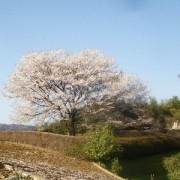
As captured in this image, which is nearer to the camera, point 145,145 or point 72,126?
point 145,145

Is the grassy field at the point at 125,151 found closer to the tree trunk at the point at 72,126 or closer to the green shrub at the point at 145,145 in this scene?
the green shrub at the point at 145,145

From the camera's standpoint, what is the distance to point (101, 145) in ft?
101

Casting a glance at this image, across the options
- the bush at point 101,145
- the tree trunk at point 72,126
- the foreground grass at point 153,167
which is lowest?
the foreground grass at point 153,167

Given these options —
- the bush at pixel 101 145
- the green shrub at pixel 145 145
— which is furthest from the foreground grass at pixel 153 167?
the bush at pixel 101 145

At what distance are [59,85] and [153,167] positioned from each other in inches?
569

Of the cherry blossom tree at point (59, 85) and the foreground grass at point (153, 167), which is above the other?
the cherry blossom tree at point (59, 85)

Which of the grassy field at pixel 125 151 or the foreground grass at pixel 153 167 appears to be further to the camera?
the foreground grass at pixel 153 167

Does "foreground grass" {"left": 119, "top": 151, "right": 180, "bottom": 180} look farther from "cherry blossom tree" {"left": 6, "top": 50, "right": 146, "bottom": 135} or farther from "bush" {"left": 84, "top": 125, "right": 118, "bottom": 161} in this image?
"cherry blossom tree" {"left": 6, "top": 50, "right": 146, "bottom": 135}

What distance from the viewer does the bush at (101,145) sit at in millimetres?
30625

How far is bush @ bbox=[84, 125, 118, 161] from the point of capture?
30625mm

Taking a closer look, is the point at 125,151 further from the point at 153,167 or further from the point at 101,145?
the point at 101,145

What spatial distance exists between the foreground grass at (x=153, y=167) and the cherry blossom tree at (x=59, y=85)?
9.64m

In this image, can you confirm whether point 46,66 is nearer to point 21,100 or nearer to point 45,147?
point 21,100

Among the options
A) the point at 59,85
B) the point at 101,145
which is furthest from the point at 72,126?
the point at 101,145
